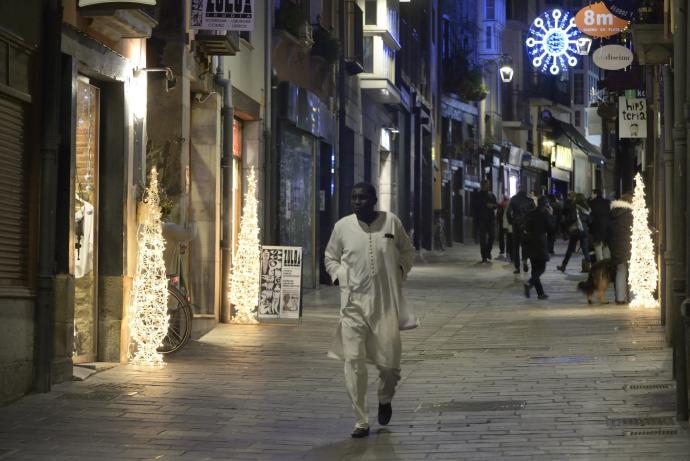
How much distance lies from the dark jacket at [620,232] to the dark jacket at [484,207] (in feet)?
44.9

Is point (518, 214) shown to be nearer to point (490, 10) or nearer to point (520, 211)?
point (520, 211)

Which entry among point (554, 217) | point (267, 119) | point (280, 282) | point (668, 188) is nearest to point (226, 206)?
point (280, 282)

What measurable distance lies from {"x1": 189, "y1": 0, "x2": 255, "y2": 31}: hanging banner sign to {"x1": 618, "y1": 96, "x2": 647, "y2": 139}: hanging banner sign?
33.9 feet

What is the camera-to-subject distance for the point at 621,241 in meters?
21.7

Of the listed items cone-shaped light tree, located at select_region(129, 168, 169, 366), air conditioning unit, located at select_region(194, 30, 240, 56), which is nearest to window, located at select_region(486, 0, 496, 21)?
air conditioning unit, located at select_region(194, 30, 240, 56)

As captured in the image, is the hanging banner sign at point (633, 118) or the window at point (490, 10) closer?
the hanging banner sign at point (633, 118)

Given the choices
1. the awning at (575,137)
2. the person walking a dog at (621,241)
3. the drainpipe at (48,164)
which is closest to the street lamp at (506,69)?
the awning at (575,137)

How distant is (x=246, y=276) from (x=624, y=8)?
20.1 feet

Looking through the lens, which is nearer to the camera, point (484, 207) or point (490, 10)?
point (484, 207)

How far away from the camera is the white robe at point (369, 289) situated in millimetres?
10250

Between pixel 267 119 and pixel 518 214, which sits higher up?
pixel 267 119

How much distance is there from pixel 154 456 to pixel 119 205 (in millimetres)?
5630

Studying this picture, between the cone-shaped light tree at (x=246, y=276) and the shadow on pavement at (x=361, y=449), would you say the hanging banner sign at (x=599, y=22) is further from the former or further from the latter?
the shadow on pavement at (x=361, y=449)

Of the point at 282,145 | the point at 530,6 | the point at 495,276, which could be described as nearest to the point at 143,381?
the point at 282,145
